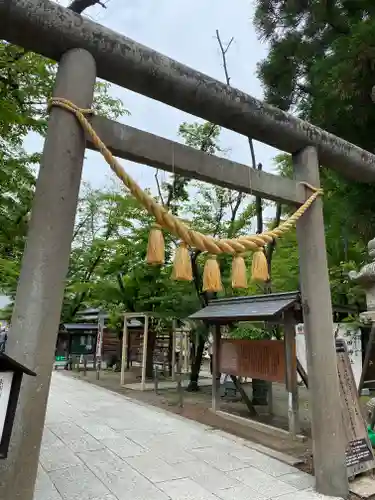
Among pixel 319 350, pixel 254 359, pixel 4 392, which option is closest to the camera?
pixel 4 392

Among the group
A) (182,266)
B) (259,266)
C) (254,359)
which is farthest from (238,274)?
(254,359)

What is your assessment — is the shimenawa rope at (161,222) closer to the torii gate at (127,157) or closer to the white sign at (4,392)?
the torii gate at (127,157)

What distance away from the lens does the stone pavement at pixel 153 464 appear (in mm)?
3791

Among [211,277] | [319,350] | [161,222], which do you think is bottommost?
[319,350]

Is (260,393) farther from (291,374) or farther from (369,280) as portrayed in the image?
(369,280)

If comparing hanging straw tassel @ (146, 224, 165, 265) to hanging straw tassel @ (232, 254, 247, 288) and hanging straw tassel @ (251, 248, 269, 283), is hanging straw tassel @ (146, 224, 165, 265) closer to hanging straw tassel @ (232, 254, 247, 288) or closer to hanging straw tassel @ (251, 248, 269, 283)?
hanging straw tassel @ (232, 254, 247, 288)

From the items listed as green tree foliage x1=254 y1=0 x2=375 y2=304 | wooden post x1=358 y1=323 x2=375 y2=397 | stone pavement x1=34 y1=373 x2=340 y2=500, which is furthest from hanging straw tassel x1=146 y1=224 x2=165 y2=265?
green tree foliage x1=254 y1=0 x2=375 y2=304

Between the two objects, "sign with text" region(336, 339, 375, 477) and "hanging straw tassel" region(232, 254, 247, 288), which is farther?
"sign with text" region(336, 339, 375, 477)

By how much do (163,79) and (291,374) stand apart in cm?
516

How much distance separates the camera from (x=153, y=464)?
465 cm

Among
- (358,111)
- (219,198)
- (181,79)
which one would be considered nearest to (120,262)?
(219,198)

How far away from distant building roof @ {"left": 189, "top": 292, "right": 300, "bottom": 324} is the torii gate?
2111 millimetres

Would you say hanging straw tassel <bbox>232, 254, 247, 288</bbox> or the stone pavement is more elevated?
hanging straw tassel <bbox>232, 254, 247, 288</bbox>

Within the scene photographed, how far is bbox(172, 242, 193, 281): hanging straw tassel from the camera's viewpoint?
3307mm
